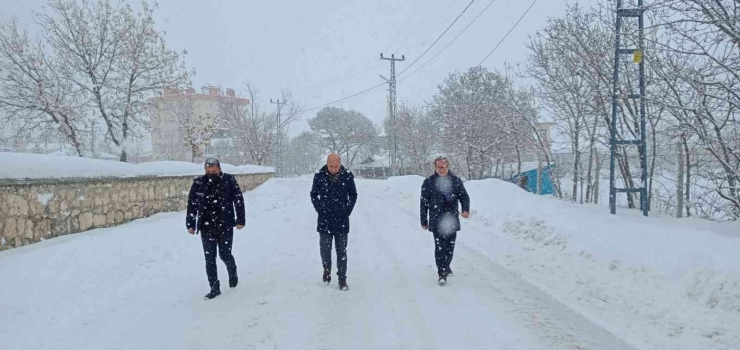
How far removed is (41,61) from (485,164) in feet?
71.3

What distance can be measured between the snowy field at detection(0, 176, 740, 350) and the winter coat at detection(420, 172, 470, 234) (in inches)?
29.4

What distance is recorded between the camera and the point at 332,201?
5.50 metres

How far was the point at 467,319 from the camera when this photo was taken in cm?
415

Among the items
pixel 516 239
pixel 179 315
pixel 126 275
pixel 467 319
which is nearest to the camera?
pixel 467 319

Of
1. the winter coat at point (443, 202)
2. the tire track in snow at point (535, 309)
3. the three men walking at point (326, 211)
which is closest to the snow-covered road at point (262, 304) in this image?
the tire track in snow at point (535, 309)

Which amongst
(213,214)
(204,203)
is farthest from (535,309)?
(204,203)

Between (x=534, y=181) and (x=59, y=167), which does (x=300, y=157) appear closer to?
(x=534, y=181)

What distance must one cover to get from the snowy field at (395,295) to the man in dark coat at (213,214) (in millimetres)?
476

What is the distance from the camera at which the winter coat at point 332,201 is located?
549 centimetres

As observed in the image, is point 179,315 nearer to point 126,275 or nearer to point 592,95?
point 126,275

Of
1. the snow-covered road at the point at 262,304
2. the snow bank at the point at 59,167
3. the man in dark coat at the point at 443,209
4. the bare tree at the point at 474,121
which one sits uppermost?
the bare tree at the point at 474,121

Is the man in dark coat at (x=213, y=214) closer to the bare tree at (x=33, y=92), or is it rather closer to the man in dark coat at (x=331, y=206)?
the man in dark coat at (x=331, y=206)

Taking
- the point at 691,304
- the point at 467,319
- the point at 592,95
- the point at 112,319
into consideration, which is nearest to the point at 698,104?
the point at 691,304

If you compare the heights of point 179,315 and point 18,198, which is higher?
point 18,198
